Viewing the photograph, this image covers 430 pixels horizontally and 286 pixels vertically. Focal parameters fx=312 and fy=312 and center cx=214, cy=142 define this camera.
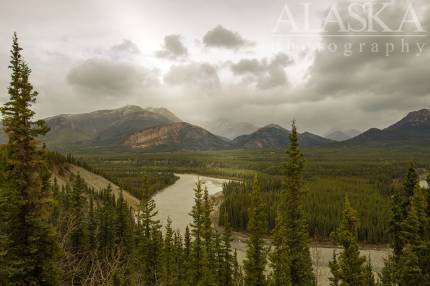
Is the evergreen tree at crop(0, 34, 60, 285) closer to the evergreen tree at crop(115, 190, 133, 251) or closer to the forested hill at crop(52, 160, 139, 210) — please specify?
the evergreen tree at crop(115, 190, 133, 251)

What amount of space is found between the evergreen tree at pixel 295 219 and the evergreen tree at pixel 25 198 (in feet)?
56.4

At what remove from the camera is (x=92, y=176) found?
515ft

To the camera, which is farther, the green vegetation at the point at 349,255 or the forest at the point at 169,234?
the green vegetation at the point at 349,255

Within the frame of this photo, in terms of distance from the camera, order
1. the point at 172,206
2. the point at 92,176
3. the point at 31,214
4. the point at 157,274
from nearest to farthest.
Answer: the point at 31,214, the point at 157,274, the point at 172,206, the point at 92,176

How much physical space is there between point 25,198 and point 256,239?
1921 cm

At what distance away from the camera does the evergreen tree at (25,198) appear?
17266mm

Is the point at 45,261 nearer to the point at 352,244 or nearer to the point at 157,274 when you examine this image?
the point at 352,244

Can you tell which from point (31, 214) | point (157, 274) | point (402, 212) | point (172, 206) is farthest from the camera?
point (172, 206)

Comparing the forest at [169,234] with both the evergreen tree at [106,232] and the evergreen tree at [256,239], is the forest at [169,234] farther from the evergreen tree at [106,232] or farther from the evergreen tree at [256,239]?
the evergreen tree at [106,232]

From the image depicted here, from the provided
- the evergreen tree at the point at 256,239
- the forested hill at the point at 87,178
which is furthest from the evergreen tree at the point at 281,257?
the forested hill at the point at 87,178

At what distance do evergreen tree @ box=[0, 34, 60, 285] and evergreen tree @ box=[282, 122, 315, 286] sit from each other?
56.4ft

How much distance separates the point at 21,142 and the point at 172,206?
123 meters

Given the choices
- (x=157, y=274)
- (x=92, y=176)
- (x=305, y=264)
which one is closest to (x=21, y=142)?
(x=305, y=264)

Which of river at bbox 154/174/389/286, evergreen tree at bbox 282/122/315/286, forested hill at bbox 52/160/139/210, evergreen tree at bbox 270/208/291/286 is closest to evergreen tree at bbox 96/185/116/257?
river at bbox 154/174/389/286
